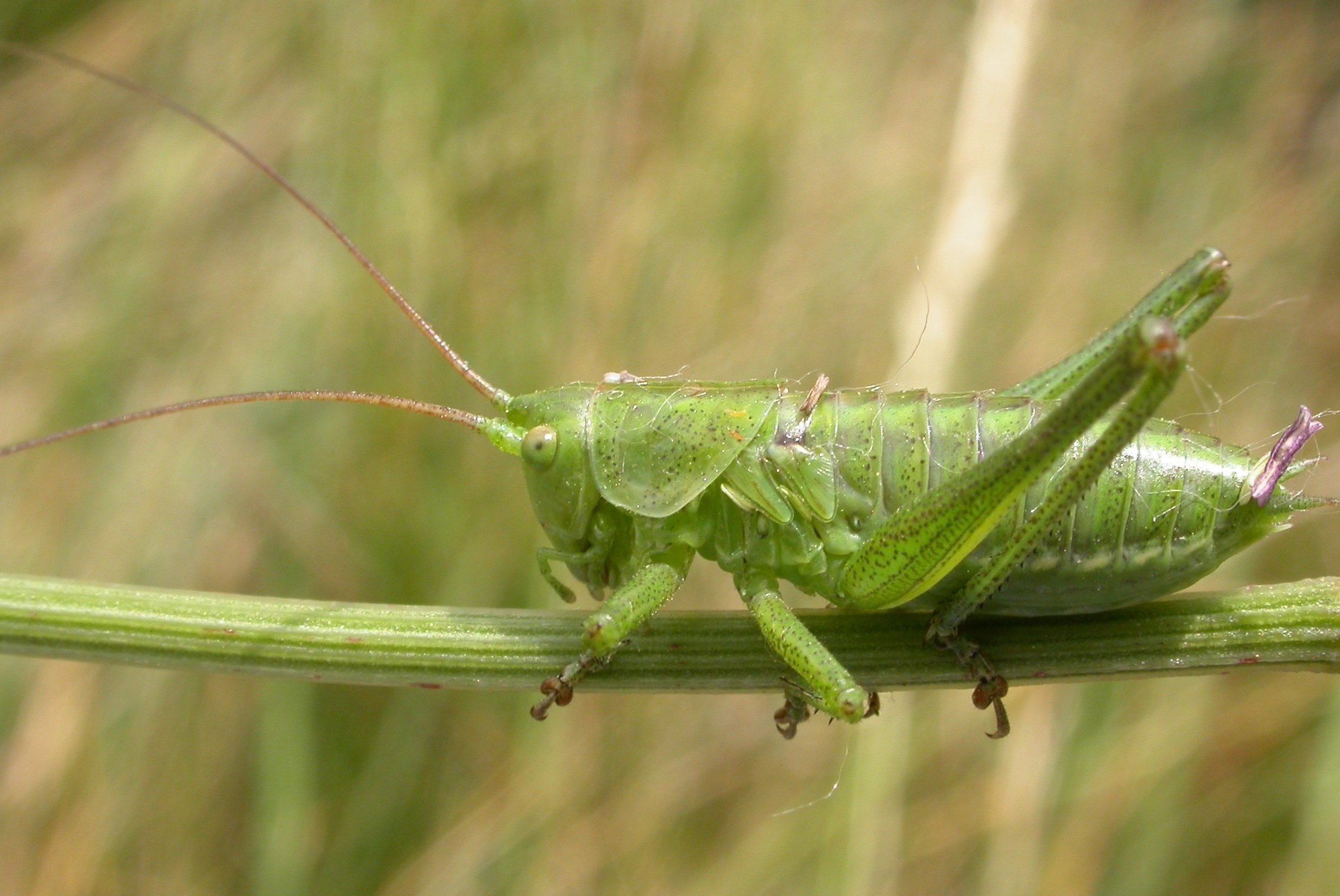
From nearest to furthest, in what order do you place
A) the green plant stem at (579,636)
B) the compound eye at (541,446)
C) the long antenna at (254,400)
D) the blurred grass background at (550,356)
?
1. the long antenna at (254,400)
2. the green plant stem at (579,636)
3. the compound eye at (541,446)
4. the blurred grass background at (550,356)

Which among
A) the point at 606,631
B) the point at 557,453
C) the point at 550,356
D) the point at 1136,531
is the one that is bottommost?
the point at 1136,531

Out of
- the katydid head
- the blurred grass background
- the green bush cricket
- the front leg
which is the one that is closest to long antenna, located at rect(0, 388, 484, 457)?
the green bush cricket

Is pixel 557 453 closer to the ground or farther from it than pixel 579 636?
farther from it

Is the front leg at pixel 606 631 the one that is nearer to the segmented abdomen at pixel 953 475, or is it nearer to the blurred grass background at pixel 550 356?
the segmented abdomen at pixel 953 475

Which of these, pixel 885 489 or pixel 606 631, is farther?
pixel 885 489

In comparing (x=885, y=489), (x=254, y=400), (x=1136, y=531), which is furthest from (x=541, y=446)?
(x=1136, y=531)

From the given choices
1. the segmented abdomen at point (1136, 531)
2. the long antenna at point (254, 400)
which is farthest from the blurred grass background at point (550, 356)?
the long antenna at point (254, 400)

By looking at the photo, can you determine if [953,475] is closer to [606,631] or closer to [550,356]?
[606,631]
